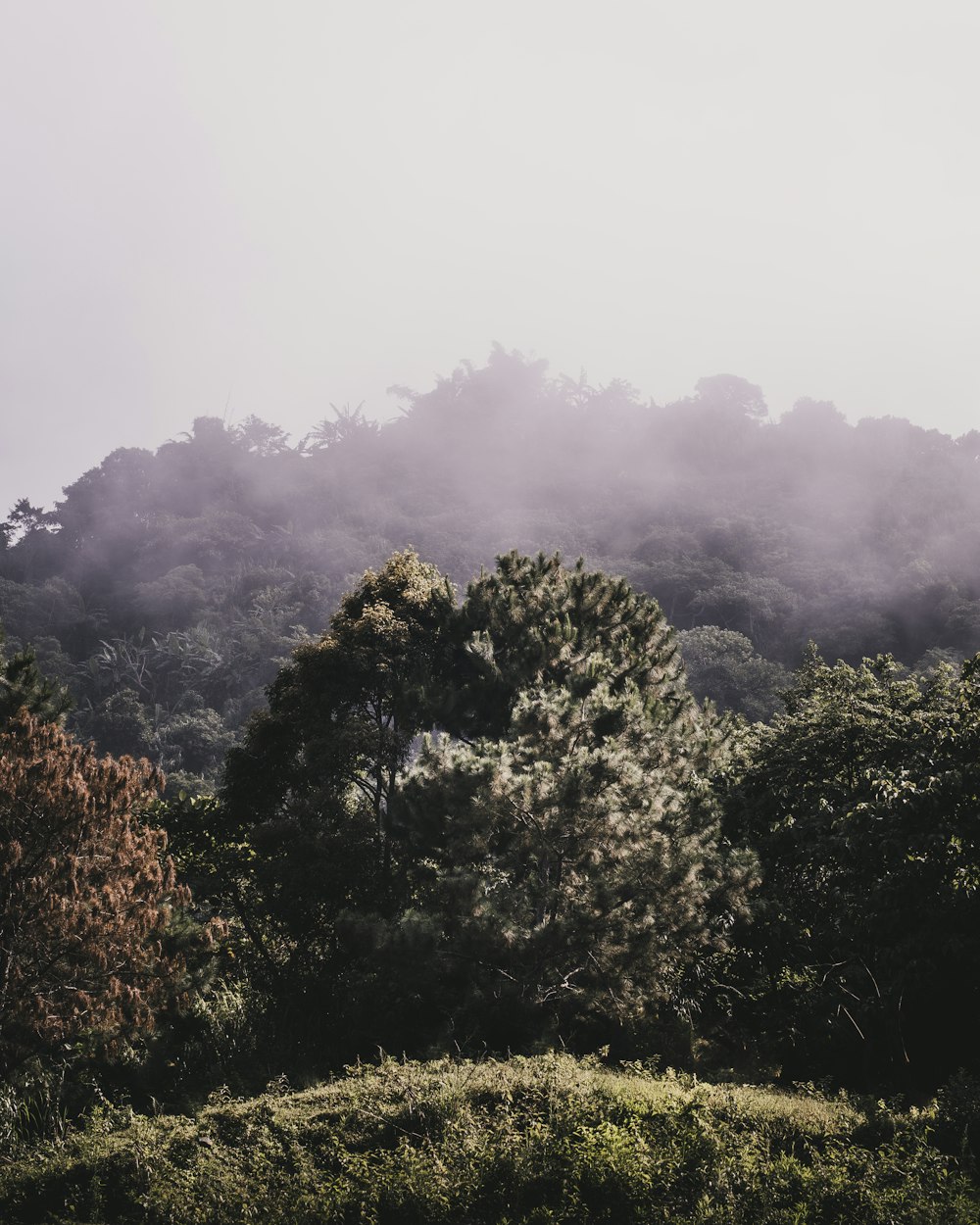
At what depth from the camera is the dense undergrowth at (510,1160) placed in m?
6.19

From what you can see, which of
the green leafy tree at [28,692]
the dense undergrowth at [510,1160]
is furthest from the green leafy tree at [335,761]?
the dense undergrowth at [510,1160]

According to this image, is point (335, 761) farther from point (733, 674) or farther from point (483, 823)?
point (733, 674)

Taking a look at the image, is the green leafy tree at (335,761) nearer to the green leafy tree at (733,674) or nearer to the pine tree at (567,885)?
the pine tree at (567,885)

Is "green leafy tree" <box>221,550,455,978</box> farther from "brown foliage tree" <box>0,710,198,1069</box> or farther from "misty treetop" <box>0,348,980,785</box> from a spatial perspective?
"misty treetop" <box>0,348,980,785</box>

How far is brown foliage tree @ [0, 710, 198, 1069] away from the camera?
8.87 m

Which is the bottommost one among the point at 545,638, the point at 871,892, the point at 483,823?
the point at 871,892

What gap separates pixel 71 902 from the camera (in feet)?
28.9

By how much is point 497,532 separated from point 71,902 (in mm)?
73330

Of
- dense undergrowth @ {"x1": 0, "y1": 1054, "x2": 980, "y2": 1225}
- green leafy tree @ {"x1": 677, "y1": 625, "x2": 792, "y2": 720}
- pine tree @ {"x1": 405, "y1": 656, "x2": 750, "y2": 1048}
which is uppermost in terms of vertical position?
green leafy tree @ {"x1": 677, "y1": 625, "x2": 792, "y2": 720}

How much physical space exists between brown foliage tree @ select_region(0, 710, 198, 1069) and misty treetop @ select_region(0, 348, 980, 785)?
1411 inches

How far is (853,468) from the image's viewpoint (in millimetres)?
78375

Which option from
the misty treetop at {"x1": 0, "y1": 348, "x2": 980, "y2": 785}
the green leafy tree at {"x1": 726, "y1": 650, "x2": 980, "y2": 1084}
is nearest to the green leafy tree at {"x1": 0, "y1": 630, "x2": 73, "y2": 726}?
the green leafy tree at {"x1": 726, "y1": 650, "x2": 980, "y2": 1084}

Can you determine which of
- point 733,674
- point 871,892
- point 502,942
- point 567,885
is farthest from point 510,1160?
point 733,674

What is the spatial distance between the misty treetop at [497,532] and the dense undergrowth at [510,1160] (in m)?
35.1
